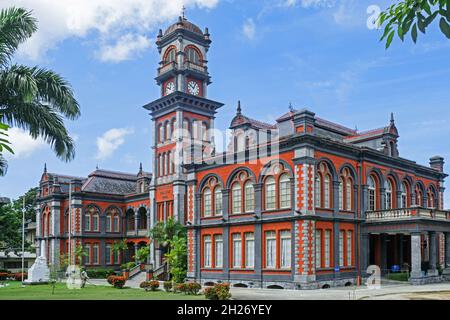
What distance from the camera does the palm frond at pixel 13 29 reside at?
16.0m

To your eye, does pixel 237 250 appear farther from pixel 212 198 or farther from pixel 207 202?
pixel 207 202

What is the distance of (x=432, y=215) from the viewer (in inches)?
1323

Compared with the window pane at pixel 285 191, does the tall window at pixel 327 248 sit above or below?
below

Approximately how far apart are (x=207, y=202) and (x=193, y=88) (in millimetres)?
15084

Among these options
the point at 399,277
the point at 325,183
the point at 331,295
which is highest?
the point at 325,183

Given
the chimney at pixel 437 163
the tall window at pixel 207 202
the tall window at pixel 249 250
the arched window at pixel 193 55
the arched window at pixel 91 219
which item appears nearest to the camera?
the tall window at pixel 249 250

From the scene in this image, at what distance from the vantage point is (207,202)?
3738 centimetres

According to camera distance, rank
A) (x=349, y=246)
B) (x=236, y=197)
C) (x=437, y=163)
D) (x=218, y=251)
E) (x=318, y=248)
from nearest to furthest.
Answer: (x=318, y=248)
(x=349, y=246)
(x=236, y=197)
(x=218, y=251)
(x=437, y=163)

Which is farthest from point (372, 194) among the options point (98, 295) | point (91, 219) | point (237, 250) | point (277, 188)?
point (91, 219)

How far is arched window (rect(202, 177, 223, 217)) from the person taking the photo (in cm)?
3638

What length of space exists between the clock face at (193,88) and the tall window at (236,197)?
16.1 meters

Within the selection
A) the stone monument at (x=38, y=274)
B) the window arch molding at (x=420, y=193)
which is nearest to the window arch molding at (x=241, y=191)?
the window arch molding at (x=420, y=193)

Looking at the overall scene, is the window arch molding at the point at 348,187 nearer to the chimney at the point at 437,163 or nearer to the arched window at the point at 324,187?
the arched window at the point at 324,187
